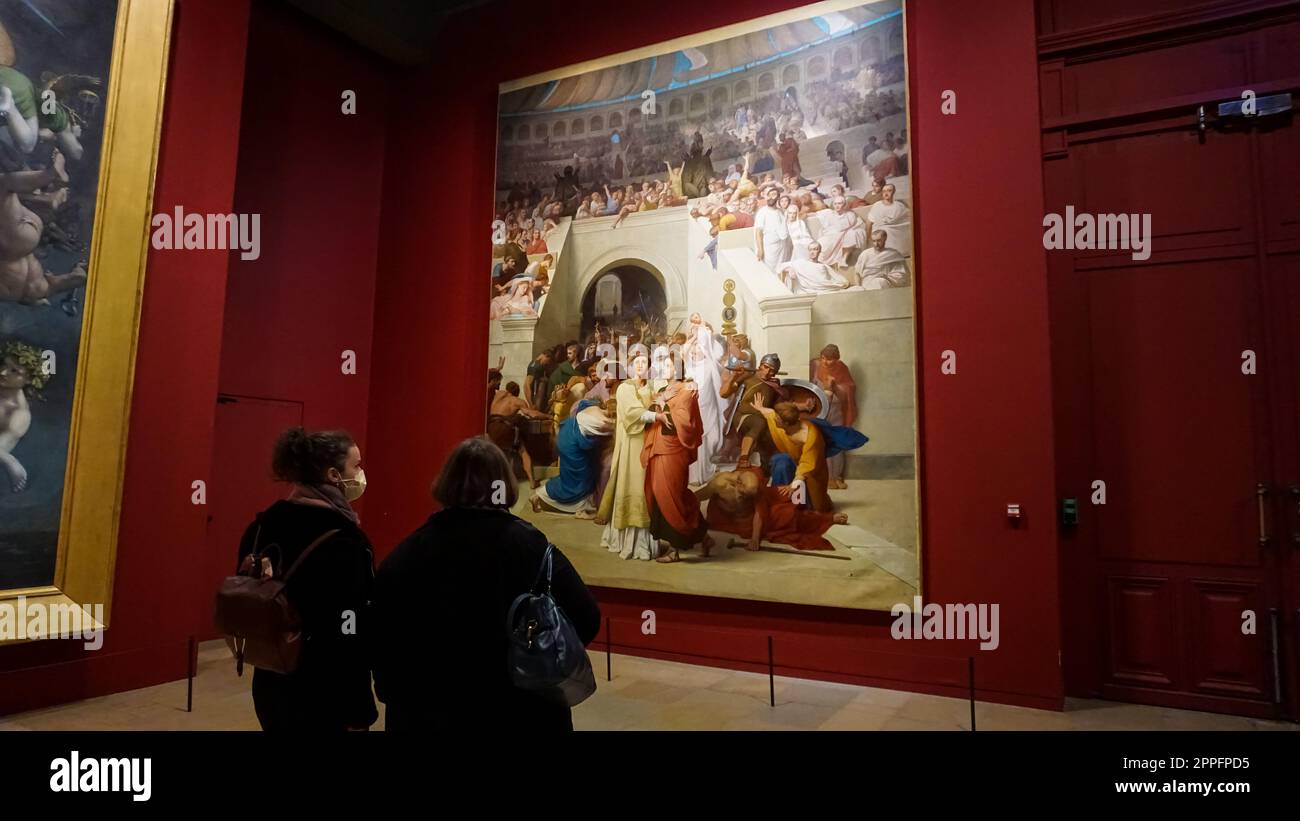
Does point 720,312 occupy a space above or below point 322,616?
above

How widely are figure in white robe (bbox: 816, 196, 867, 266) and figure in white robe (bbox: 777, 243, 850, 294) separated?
59 millimetres

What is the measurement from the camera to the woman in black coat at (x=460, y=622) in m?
2.08

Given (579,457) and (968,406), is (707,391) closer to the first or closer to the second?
(579,457)

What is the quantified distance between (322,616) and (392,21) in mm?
7546

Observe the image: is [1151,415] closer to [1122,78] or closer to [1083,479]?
[1083,479]

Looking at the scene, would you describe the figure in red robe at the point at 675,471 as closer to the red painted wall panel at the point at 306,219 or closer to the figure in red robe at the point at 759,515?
the figure in red robe at the point at 759,515

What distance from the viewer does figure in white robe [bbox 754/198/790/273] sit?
6203mm

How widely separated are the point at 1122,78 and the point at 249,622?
6.66 metres

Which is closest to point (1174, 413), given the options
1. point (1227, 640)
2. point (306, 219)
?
point (1227, 640)

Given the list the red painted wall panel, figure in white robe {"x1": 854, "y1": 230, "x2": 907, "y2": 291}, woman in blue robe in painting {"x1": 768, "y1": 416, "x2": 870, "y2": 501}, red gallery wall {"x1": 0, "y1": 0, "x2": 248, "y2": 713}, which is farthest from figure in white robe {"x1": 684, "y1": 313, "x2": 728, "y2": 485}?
the red painted wall panel

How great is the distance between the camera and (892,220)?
5.79 m

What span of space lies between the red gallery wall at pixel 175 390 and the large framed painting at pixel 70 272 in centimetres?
29

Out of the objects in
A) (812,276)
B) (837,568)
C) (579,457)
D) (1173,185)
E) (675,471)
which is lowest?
(837,568)

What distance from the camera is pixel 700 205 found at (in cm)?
668
